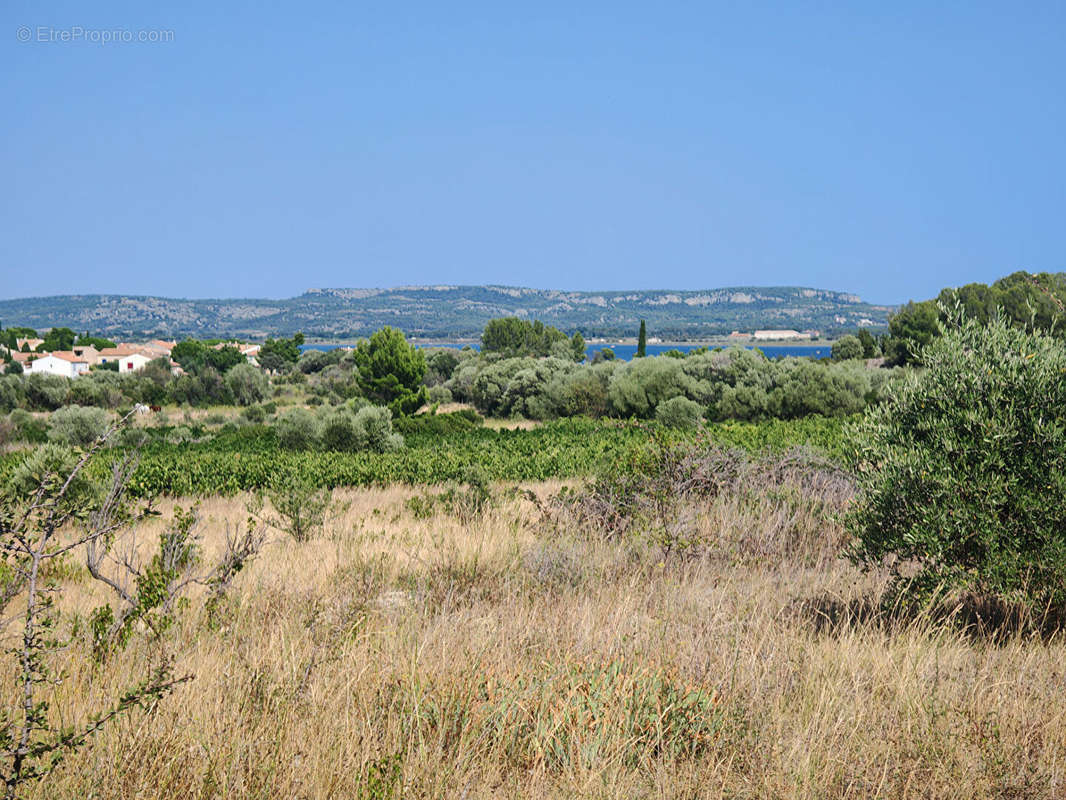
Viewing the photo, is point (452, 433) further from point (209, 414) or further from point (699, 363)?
point (209, 414)

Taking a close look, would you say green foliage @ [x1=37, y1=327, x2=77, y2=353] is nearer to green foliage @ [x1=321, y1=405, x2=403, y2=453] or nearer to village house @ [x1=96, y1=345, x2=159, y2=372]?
village house @ [x1=96, y1=345, x2=159, y2=372]

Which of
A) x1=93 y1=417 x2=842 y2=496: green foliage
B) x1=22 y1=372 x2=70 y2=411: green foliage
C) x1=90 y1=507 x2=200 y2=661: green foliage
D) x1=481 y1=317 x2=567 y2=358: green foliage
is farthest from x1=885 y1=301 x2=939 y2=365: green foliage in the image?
x1=90 y1=507 x2=200 y2=661: green foliage

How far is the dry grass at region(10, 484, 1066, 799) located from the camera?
2797 mm

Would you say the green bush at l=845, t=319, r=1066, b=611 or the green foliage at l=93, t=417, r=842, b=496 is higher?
the green bush at l=845, t=319, r=1066, b=611

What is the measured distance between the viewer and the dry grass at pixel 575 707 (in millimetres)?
2797

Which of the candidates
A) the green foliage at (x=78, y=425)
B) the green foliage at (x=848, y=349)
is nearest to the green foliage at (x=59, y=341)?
the green foliage at (x=78, y=425)

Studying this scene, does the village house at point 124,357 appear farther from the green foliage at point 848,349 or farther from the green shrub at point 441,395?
the green foliage at point 848,349

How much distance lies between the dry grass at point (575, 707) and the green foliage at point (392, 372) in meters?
51.0

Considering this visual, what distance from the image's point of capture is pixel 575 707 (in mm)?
3256

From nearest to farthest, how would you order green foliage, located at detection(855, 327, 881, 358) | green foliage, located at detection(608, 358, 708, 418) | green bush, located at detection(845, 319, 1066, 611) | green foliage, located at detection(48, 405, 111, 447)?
green bush, located at detection(845, 319, 1066, 611) < green foliage, located at detection(48, 405, 111, 447) < green foliage, located at detection(608, 358, 708, 418) < green foliage, located at detection(855, 327, 881, 358)

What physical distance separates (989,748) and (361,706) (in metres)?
2.53

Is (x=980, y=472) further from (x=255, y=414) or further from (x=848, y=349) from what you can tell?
(x=848, y=349)

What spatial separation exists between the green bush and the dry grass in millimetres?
459

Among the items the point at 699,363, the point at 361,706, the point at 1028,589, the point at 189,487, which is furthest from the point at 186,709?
the point at 699,363
